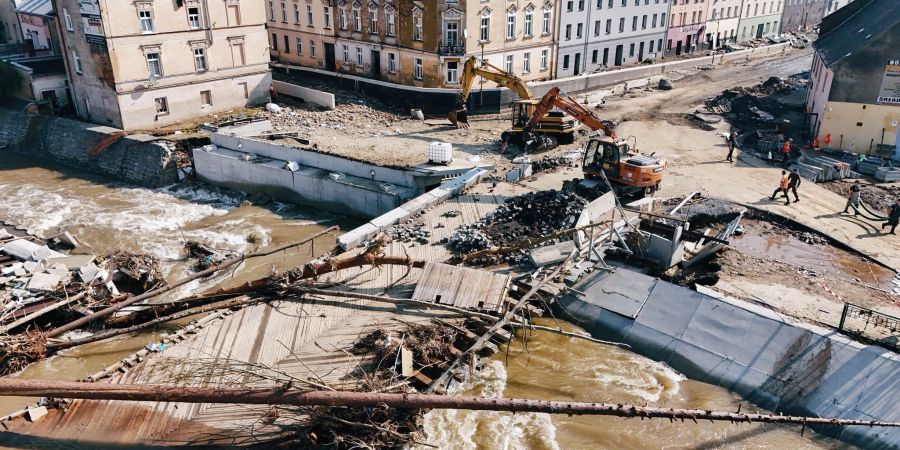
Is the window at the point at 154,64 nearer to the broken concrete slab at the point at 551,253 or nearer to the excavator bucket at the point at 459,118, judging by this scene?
the excavator bucket at the point at 459,118

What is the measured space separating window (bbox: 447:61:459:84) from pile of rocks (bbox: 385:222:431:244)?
60.3ft

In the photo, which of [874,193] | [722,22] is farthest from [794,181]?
[722,22]

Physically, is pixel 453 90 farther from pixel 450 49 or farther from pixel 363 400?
pixel 363 400

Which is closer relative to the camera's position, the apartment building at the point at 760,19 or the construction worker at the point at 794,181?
the construction worker at the point at 794,181

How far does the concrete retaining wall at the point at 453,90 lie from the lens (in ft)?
124

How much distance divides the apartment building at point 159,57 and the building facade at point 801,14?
59.6m

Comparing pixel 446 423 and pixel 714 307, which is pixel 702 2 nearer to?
pixel 714 307

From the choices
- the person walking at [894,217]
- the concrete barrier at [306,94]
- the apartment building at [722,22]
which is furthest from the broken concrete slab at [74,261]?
the apartment building at [722,22]

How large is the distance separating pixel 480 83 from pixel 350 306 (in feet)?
78.2

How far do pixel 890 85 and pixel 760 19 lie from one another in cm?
4294

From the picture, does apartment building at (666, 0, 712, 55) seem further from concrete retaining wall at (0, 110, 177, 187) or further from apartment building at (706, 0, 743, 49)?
concrete retaining wall at (0, 110, 177, 187)

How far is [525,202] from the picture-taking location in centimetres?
2150

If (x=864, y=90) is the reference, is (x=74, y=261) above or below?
below

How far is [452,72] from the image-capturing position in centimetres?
3772
